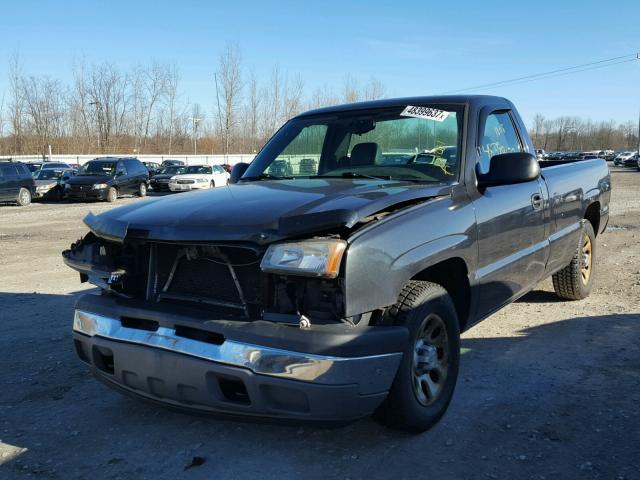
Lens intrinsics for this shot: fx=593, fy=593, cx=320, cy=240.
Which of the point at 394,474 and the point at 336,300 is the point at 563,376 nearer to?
the point at 394,474

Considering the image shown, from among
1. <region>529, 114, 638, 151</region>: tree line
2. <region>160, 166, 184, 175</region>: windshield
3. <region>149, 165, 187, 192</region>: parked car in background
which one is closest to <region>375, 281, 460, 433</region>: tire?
<region>149, 165, 187, 192</region>: parked car in background

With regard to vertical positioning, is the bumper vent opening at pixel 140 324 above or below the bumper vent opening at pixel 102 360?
above

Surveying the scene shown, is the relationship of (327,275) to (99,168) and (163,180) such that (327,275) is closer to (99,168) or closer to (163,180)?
(99,168)

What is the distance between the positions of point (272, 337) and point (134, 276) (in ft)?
3.62

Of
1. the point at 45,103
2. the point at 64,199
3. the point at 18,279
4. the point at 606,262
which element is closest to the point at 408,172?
the point at 606,262

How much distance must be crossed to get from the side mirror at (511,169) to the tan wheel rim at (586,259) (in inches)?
102

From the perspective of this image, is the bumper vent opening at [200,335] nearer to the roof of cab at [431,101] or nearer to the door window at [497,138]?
the door window at [497,138]

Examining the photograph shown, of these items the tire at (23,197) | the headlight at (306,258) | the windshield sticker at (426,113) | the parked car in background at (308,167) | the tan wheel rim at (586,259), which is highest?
the windshield sticker at (426,113)

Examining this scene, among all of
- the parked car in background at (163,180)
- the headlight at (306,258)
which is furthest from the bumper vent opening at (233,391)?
the parked car in background at (163,180)

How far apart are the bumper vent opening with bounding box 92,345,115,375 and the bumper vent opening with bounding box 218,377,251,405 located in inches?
29.4

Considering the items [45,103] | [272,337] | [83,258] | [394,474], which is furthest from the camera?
[45,103]

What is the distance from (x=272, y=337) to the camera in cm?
258

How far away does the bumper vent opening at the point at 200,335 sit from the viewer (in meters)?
2.71

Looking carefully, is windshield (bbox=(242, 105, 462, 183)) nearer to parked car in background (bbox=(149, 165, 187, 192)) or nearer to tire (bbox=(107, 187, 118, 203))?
tire (bbox=(107, 187, 118, 203))
